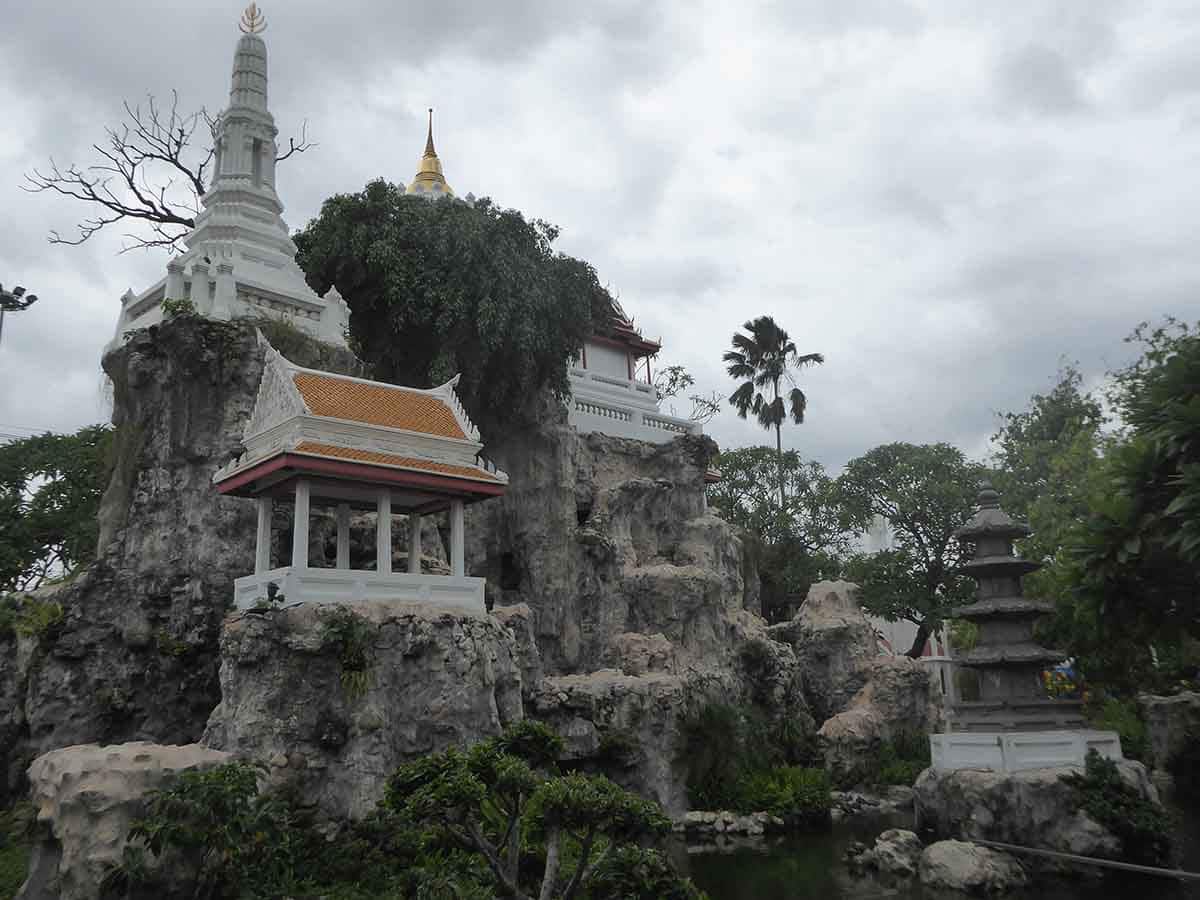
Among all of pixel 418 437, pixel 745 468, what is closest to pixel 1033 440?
pixel 745 468

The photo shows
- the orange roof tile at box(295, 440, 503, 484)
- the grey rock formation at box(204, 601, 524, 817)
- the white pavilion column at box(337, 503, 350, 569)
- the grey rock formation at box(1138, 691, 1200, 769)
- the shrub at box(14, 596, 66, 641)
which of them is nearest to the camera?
the grey rock formation at box(204, 601, 524, 817)

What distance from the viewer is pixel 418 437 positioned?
62.4 feet

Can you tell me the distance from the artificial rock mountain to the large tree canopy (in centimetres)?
220

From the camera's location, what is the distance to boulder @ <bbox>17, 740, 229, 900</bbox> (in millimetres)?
12344

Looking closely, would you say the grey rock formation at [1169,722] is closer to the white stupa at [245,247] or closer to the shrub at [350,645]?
the shrub at [350,645]

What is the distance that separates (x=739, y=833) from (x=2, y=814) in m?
15.7

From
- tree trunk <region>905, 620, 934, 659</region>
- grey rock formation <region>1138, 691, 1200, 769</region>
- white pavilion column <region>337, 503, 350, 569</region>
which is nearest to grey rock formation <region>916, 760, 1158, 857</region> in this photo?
grey rock formation <region>1138, 691, 1200, 769</region>

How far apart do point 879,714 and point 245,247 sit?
23974 millimetres

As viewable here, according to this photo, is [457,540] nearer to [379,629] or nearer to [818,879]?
[379,629]

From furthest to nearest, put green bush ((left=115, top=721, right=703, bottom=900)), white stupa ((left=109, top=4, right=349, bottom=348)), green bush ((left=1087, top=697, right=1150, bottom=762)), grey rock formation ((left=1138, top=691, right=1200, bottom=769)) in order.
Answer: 1. green bush ((left=1087, top=697, right=1150, bottom=762))
2. grey rock formation ((left=1138, top=691, right=1200, bottom=769))
3. white stupa ((left=109, top=4, right=349, bottom=348))
4. green bush ((left=115, top=721, right=703, bottom=900))

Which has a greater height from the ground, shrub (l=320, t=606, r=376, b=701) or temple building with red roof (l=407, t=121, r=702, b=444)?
temple building with red roof (l=407, t=121, r=702, b=444)

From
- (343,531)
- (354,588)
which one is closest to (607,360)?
(343,531)

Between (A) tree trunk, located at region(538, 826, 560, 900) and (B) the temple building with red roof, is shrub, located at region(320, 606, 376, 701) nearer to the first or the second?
(A) tree trunk, located at region(538, 826, 560, 900)

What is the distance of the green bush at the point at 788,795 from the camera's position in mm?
24031
